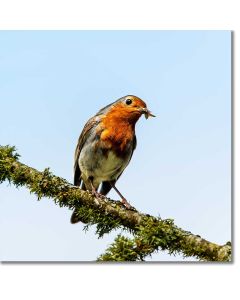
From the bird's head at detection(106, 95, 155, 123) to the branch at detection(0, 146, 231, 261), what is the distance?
59 cm

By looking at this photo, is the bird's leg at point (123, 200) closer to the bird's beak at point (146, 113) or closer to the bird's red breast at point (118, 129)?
the bird's red breast at point (118, 129)

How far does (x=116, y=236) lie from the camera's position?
2914 millimetres

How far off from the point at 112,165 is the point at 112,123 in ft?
0.86

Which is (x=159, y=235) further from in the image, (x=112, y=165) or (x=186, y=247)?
(x=112, y=165)

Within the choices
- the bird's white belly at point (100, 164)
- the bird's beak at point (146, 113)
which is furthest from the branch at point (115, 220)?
the bird's beak at point (146, 113)

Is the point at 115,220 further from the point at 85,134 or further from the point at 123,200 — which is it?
the point at 85,134

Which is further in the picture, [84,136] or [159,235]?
[84,136]

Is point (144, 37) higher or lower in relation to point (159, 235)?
higher

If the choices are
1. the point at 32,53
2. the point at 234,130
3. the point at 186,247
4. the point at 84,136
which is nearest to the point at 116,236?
the point at 186,247

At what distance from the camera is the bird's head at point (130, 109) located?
322cm

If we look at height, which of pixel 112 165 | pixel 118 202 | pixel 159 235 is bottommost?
pixel 159 235

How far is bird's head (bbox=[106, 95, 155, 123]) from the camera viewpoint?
3.22 meters

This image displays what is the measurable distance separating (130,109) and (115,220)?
0.76 m
